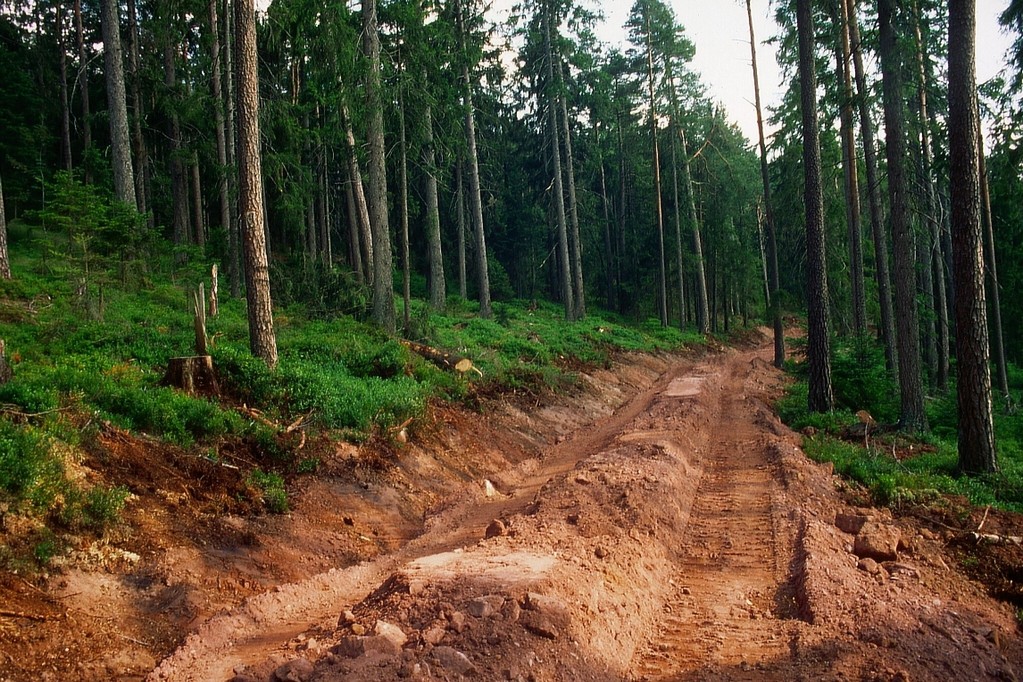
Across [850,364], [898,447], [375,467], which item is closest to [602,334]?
[850,364]

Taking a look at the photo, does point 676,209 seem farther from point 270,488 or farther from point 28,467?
point 28,467

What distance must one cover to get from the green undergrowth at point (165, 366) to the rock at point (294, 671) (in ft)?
8.11

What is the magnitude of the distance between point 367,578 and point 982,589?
6.01 metres

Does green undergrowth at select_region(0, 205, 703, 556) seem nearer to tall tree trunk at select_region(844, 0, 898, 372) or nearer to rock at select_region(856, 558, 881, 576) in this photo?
rock at select_region(856, 558, 881, 576)

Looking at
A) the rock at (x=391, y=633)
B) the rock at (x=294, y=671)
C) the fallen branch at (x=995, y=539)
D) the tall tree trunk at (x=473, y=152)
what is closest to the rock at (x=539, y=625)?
the rock at (x=391, y=633)

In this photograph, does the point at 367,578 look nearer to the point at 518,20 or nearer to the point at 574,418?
the point at 574,418

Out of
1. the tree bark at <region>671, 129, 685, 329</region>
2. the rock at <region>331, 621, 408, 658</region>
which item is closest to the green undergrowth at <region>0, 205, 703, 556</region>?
the rock at <region>331, 621, 408, 658</region>

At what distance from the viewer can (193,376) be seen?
9594 millimetres

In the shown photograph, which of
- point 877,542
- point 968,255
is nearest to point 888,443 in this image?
point 968,255

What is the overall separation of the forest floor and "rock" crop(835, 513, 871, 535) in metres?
0.03

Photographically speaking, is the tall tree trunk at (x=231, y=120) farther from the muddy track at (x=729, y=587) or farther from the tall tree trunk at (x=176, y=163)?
the muddy track at (x=729, y=587)

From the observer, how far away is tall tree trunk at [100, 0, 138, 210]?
19109 millimetres

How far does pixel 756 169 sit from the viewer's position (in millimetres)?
53000

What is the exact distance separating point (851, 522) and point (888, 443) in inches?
252
